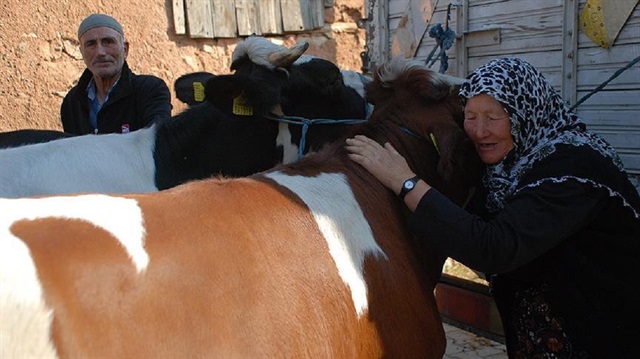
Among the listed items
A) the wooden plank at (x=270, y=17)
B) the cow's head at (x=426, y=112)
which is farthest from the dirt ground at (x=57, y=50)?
the cow's head at (x=426, y=112)

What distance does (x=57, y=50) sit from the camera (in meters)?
7.52

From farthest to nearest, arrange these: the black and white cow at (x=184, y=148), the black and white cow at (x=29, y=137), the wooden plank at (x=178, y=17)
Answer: the wooden plank at (x=178, y=17) < the black and white cow at (x=29, y=137) < the black and white cow at (x=184, y=148)

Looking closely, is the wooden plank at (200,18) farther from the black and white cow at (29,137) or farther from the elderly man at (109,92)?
the black and white cow at (29,137)

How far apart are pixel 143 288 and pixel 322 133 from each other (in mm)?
2142

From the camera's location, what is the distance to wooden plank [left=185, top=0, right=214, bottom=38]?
328 inches

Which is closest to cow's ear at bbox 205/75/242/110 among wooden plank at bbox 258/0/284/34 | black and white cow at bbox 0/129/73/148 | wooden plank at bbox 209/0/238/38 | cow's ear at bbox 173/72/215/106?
cow's ear at bbox 173/72/215/106

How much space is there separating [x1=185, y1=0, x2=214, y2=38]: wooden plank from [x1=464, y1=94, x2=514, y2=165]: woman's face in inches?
248

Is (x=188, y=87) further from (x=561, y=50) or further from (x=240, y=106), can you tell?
(x=561, y=50)

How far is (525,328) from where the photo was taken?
8.75ft

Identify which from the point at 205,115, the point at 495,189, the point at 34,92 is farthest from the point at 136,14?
the point at 495,189

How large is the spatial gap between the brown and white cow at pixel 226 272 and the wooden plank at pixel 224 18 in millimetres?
6318

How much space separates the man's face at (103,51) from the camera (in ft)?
15.0

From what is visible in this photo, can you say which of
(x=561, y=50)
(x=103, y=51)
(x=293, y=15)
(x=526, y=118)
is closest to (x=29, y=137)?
(x=103, y=51)

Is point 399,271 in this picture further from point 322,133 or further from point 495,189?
point 322,133
